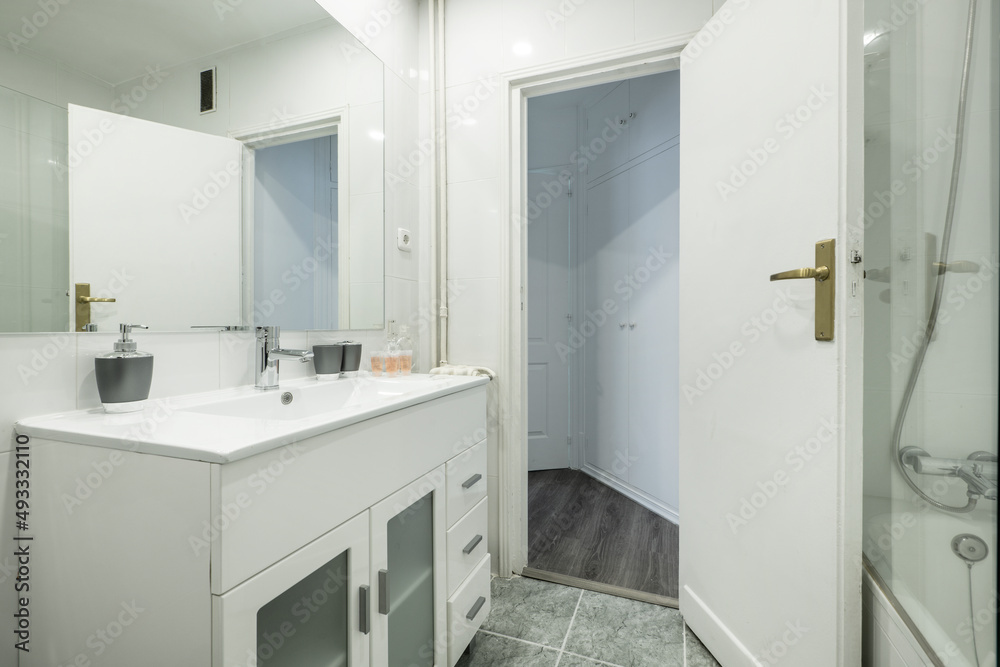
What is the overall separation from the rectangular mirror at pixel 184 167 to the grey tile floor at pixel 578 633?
3.60 ft

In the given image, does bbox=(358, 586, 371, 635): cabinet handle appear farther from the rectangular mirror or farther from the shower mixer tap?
the shower mixer tap

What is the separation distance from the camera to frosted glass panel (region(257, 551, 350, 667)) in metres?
0.68

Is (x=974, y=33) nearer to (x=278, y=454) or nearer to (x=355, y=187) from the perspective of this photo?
(x=278, y=454)

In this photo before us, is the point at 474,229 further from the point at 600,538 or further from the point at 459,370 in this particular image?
the point at 600,538

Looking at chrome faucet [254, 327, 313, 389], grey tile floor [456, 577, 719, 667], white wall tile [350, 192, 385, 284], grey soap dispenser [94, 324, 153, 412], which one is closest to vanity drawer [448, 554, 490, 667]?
grey tile floor [456, 577, 719, 667]

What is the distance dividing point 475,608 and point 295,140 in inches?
56.5

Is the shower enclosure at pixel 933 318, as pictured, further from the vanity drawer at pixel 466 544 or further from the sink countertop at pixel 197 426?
the sink countertop at pixel 197 426

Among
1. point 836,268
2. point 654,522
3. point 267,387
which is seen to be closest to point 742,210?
point 836,268

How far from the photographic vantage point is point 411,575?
104 cm

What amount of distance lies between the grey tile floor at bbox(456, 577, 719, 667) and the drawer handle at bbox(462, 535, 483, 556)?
337 mm

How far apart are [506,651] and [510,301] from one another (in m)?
1.15

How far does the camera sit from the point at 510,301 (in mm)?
1753

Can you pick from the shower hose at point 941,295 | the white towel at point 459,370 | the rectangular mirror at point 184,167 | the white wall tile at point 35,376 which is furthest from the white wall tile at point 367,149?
the shower hose at point 941,295

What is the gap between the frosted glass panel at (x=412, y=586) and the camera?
0.97m
